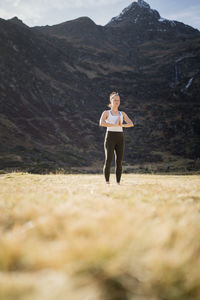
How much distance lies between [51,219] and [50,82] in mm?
58004

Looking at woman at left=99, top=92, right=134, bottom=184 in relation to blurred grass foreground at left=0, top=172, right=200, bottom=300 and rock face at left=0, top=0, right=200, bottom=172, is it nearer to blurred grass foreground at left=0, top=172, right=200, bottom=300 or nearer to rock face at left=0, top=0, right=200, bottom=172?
blurred grass foreground at left=0, top=172, right=200, bottom=300

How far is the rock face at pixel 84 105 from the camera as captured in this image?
36969 millimetres

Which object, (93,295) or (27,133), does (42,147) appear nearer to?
(27,133)

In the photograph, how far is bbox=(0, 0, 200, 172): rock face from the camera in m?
37.0

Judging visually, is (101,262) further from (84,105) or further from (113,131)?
(84,105)

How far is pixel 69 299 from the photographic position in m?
0.96

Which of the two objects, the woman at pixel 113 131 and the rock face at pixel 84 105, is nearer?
the woman at pixel 113 131

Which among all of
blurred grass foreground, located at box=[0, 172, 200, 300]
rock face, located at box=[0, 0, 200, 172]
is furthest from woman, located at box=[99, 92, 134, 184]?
rock face, located at box=[0, 0, 200, 172]

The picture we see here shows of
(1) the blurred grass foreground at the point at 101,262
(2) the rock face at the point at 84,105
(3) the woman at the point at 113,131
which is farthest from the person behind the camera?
(2) the rock face at the point at 84,105

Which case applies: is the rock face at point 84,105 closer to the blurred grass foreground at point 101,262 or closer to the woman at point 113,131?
the woman at point 113,131

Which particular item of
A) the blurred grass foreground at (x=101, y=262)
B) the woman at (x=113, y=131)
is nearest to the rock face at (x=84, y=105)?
the woman at (x=113, y=131)

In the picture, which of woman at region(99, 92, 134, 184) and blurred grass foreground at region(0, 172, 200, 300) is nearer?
blurred grass foreground at region(0, 172, 200, 300)

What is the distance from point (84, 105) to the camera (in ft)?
194

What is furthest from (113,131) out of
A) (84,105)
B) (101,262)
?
(84,105)
